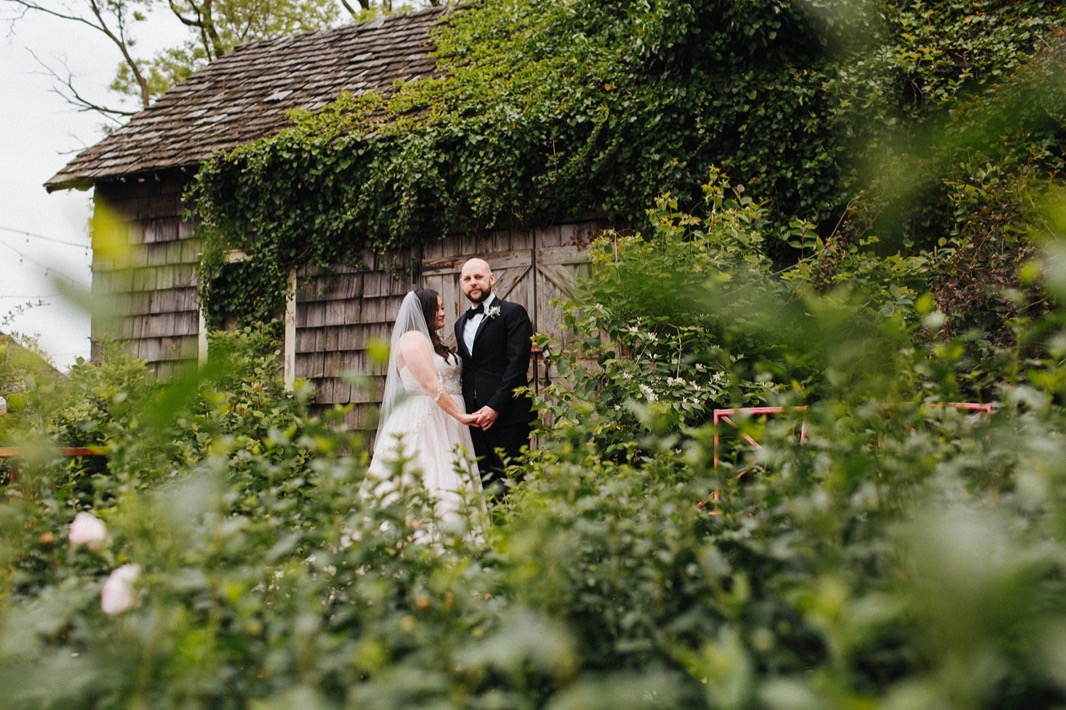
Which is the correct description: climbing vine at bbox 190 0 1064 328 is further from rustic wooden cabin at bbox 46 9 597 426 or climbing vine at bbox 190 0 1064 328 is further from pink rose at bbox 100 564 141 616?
pink rose at bbox 100 564 141 616

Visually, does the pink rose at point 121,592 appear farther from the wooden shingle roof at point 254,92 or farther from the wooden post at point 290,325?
the wooden shingle roof at point 254,92

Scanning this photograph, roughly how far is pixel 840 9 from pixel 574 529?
677 centimetres

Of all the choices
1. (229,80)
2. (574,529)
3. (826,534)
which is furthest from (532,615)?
(229,80)

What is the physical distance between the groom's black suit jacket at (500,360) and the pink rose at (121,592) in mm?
3961

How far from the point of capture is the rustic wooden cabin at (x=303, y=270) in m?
7.82

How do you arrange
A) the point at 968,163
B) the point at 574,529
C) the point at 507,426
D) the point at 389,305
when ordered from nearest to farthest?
1. the point at 574,529
2. the point at 507,426
3. the point at 968,163
4. the point at 389,305

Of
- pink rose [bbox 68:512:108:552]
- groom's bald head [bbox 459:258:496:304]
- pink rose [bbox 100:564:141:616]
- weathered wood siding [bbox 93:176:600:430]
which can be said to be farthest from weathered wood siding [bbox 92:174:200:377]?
pink rose [bbox 100:564:141:616]

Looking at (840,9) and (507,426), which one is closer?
(507,426)

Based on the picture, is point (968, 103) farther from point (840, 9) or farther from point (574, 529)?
point (574, 529)

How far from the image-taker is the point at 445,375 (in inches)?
216

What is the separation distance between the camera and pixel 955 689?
2.78 feet

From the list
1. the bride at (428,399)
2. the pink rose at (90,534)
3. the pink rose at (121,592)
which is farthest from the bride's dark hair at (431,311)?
the pink rose at (121,592)

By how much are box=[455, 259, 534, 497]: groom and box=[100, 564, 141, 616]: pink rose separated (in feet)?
12.7

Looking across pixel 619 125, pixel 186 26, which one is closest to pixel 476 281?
pixel 619 125
